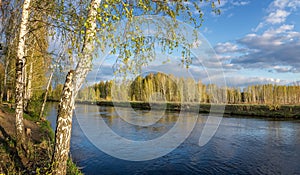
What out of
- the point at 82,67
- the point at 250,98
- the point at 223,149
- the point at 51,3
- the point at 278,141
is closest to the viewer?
the point at 82,67

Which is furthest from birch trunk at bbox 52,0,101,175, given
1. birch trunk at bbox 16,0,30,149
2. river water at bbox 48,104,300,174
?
birch trunk at bbox 16,0,30,149

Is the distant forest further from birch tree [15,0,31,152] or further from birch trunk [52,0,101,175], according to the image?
birch trunk [52,0,101,175]

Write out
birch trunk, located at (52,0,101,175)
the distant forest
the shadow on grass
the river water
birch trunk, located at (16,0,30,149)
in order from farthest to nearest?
1. the distant forest
2. the river water
3. birch trunk, located at (16,0,30,149)
4. the shadow on grass
5. birch trunk, located at (52,0,101,175)

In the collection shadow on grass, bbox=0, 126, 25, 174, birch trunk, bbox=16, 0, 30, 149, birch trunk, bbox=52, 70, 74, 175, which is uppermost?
birch trunk, bbox=16, 0, 30, 149

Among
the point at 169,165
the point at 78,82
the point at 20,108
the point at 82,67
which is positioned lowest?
the point at 169,165

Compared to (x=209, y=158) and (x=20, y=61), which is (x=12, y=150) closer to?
(x=20, y=61)

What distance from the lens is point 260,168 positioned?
1066 cm

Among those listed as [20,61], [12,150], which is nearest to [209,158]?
[12,150]

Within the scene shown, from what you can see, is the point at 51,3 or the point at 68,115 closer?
the point at 68,115

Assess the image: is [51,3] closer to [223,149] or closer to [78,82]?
[78,82]

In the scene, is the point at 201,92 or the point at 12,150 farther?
the point at 201,92

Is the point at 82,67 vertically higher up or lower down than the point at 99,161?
higher up

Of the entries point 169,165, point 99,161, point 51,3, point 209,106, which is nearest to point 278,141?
point 169,165

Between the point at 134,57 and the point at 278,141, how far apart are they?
15602mm
